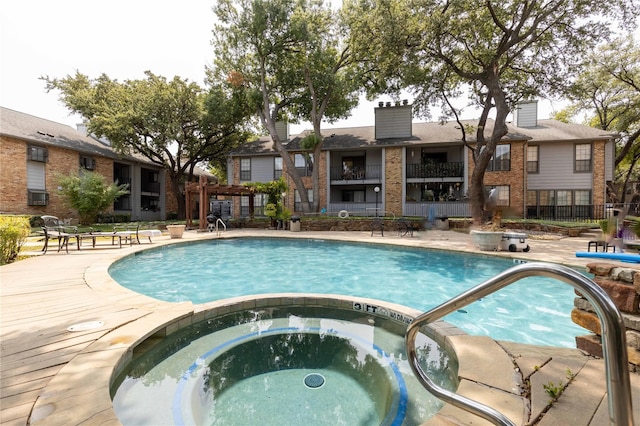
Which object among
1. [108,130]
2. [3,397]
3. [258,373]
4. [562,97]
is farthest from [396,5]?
[108,130]

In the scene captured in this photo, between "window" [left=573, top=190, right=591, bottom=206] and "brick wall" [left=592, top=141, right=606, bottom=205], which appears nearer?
"brick wall" [left=592, top=141, right=606, bottom=205]

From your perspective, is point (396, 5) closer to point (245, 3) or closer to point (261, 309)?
point (245, 3)

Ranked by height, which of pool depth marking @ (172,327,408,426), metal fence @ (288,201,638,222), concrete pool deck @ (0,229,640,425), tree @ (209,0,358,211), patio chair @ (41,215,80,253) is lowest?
pool depth marking @ (172,327,408,426)

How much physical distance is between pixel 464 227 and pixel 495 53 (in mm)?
9411

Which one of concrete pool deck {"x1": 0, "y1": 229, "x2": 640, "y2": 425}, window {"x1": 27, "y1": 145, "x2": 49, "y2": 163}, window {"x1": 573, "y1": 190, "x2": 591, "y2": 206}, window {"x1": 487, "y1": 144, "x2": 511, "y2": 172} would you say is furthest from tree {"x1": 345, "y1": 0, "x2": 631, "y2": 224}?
window {"x1": 27, "y1": 145, "x2": 49, "y2": 163}

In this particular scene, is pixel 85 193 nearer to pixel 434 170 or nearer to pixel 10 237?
pixel 10 237

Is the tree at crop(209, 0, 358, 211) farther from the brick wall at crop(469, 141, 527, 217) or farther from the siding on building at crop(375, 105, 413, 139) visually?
the brick wall at crop(469, 141, 527, 217)

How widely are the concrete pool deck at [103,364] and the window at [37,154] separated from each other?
20695 millimetres

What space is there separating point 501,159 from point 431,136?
5106 millimetres

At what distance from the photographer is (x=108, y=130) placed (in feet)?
67.8

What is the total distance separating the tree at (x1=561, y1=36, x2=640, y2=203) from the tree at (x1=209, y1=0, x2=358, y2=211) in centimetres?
1586

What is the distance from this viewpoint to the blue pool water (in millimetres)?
5184

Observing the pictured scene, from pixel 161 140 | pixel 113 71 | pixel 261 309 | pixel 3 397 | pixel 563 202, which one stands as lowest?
pixel 261 309

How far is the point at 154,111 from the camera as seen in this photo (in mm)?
21406
